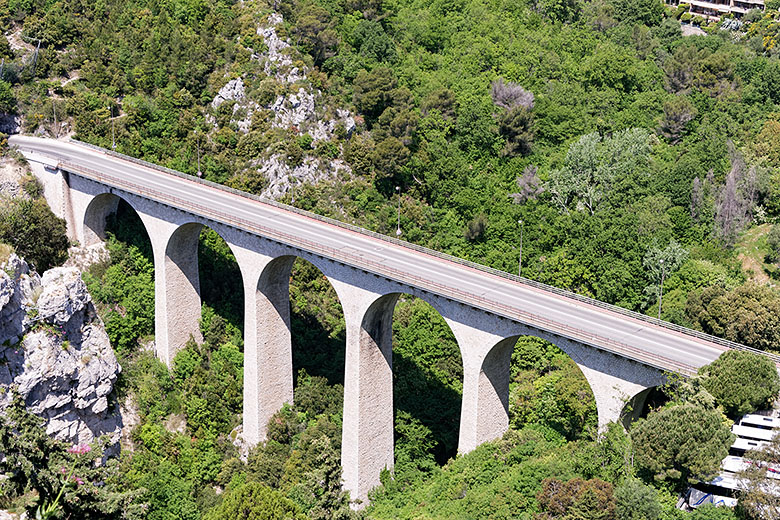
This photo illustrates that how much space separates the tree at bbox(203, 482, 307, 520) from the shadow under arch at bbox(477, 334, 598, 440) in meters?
14.2

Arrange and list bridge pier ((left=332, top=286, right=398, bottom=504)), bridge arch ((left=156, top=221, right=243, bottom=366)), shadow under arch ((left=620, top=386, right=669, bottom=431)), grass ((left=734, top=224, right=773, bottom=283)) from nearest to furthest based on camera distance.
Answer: shadow under arch ((left=620, top=386, right=669, bottom=431)) → bridge pier ((left=332, top=286, right=398, bottom=504)) → bridge arch ((left=156, top=221, right=243, bottom=366)) → grass ((left=734, top=224, right=773, bottom=283))

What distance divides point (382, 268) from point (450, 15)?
5880 cm

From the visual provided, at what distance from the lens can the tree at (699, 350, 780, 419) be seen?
45.3m

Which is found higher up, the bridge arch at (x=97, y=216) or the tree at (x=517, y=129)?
the tree at (x=517, y=129)

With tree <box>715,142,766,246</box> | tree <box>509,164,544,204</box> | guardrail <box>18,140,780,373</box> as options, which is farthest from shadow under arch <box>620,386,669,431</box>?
tree <box>509,164,544,204</box>

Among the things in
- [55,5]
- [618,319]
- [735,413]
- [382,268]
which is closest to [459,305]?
[382,268]

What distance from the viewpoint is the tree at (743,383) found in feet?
149

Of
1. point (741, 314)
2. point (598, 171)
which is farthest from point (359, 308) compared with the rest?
point (598, 171)

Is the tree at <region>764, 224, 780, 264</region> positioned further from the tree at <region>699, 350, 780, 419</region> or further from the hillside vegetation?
the tree at <region>699, 350, 780, 419</region>

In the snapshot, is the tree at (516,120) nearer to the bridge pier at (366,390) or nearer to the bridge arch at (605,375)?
the bridge pier at (366,390)

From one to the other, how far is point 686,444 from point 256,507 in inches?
878

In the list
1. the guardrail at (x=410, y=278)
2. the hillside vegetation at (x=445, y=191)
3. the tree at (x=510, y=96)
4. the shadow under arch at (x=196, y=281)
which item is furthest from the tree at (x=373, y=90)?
the guardrail at (x=410, y=278)

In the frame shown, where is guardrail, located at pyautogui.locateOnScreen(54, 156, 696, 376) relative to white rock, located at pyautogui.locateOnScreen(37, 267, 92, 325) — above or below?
above

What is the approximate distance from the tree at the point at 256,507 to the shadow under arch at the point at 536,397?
46.7ft
